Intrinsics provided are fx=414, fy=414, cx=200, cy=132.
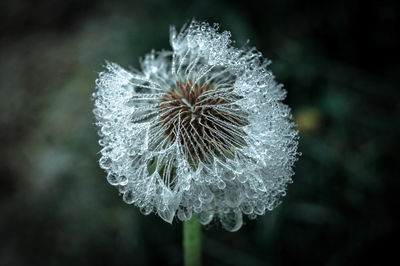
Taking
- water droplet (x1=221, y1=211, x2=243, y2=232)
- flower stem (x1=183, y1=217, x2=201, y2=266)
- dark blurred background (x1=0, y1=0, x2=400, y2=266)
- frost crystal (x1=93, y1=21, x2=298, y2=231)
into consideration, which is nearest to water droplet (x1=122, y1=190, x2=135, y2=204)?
frost crystal (x1=93, y1=21, x2=298, y2=231)

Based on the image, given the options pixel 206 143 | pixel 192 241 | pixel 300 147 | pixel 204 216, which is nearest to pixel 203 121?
pixel 206 143

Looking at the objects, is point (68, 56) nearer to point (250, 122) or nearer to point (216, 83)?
point (216, 83)

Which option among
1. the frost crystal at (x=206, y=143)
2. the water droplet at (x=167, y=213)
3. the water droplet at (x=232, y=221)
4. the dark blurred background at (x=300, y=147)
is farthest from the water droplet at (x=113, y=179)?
the dark blurred background at (x=300, y=147)

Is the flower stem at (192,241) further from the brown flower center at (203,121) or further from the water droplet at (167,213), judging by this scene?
the brown flower center at (203,121)

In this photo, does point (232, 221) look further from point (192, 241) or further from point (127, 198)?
point (127, 198)

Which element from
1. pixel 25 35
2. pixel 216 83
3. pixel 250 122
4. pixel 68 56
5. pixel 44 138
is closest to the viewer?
pixel 250 122

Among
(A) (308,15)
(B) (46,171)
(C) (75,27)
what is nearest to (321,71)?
(A) (308,15)
